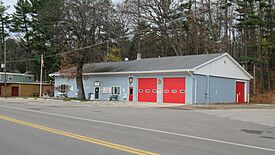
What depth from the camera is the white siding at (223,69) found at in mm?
36500

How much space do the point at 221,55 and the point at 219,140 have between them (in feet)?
90.4

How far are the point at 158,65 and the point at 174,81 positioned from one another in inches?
187

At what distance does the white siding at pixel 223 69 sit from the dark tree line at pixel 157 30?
21.2ft

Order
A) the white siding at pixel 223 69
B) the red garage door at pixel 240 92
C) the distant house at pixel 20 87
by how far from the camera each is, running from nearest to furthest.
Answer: the white siding at pixel 223 69
the red garage door at pixel 240 92
the distant house at pixel 20 87

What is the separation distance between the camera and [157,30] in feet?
174

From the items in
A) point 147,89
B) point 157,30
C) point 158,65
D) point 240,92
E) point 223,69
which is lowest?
point 240,92

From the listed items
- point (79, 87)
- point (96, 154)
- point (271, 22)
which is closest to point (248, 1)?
point (271, 22)

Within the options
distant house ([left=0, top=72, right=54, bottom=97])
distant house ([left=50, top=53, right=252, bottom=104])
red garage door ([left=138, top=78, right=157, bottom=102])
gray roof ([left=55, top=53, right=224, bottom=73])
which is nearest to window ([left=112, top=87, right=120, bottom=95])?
distant house ([left=50, top=53, right=252, bottom=104])

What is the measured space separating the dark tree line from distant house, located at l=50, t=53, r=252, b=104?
3.27m

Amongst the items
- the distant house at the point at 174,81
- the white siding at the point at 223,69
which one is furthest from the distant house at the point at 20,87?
the white siding at the point at 223,69

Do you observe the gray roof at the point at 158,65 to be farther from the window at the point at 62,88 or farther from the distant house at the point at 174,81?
the window at the point at 62,88

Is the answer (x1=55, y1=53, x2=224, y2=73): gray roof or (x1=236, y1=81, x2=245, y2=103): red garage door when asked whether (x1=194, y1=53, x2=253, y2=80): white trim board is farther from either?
(x1=236, y1=81, x2=245, y2=103): red garage door

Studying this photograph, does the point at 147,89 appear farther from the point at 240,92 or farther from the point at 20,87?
the point at 20,87

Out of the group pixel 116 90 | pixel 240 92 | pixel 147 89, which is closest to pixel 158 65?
pixel 147 89
